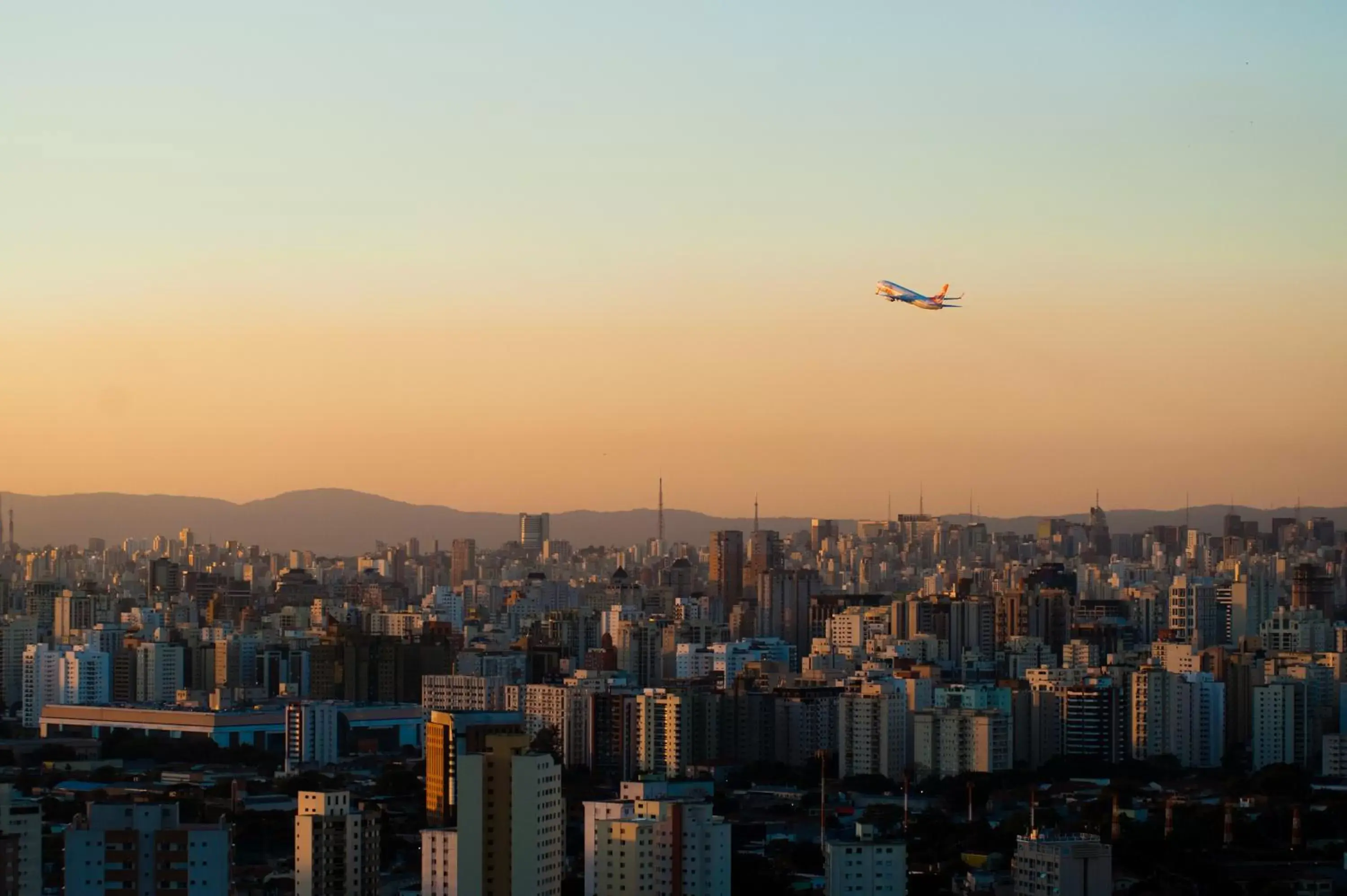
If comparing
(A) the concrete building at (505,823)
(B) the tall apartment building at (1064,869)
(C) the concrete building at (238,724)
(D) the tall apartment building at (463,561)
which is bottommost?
(C) the concrete building at (238,724)

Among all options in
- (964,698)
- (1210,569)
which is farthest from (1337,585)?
(964,698)

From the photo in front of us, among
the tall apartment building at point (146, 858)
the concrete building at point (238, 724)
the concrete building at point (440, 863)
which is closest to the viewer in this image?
the concrete building at point (440, 863)

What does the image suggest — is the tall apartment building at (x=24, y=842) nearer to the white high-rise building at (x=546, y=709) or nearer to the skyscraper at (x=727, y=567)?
the white high-rise building at (x=546, y=709)

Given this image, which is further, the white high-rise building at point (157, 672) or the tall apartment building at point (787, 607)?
the tall apartment building at point (787, 607)

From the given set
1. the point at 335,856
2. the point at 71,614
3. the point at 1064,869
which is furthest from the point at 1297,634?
the point at 335,856

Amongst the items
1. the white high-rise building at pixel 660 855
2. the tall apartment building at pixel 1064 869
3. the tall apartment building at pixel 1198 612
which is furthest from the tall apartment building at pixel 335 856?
the tall apartment building at pixel 1198 612

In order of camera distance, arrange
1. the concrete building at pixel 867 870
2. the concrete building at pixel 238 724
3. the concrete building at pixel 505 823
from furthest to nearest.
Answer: the concrete building at pixel 238 724
the concrete building at pixel 867 870
the concrete building at pixel 505 823

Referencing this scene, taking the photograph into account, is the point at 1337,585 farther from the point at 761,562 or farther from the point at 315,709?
the point at 315,709
